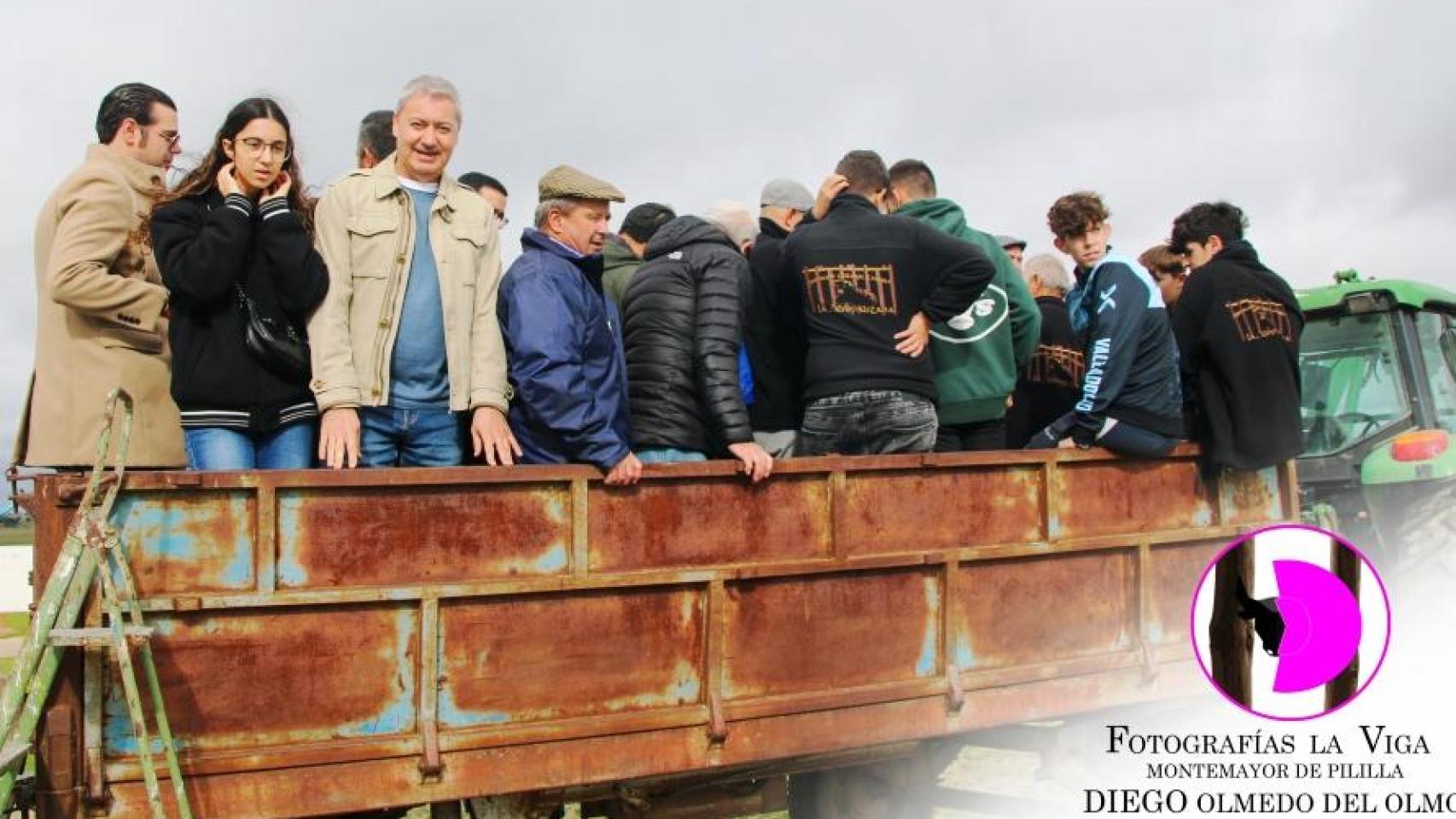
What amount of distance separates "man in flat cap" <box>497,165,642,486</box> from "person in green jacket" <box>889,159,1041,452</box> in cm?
155

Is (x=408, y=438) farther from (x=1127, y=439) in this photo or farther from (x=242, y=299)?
(x=1127, y=439)

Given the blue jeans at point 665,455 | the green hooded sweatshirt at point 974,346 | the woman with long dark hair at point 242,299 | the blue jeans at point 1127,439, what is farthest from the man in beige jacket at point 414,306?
the blue jeans at point 1127,439

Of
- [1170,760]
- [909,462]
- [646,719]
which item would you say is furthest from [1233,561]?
[646,719]

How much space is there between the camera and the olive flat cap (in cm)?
397

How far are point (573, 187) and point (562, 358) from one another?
0.62 metres

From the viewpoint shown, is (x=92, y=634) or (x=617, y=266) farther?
(x=617, y=266)

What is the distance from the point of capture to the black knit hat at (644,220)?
5543mm

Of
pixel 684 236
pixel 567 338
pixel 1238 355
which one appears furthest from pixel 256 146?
pixel 1238 355

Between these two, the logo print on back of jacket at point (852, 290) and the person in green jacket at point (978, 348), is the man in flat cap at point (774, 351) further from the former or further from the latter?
the person in green jacket at point (978, 348)

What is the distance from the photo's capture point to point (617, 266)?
533 centimetres

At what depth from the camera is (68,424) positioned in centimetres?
364

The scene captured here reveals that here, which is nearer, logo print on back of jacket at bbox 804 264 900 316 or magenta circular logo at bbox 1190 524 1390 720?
logo print on back of jacket at bbox 804 264 900 316

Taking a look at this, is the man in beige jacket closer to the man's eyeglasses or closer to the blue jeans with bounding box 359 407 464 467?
the blue jeans with bounding box 359 407 464 467

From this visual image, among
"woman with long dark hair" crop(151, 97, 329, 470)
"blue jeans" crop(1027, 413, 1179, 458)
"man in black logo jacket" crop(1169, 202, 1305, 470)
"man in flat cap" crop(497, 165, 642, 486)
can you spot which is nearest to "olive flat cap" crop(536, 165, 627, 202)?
"man in flat cap" crop(497, 165, 642, 486)
